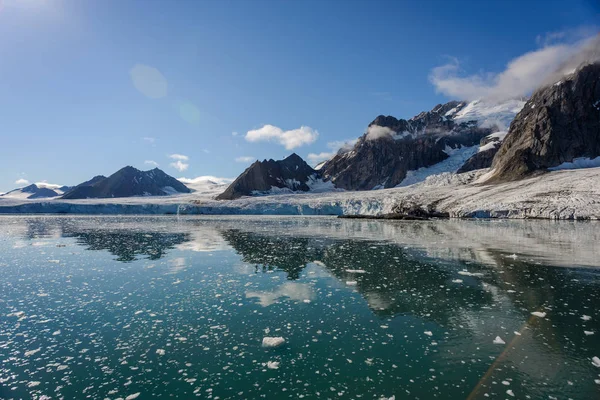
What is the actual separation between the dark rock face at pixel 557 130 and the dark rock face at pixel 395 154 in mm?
51967

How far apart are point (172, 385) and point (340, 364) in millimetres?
2907

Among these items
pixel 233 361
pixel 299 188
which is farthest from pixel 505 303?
pixel 299 188

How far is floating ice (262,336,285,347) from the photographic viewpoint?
7.02 meters

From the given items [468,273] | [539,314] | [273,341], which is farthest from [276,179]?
[273,341]

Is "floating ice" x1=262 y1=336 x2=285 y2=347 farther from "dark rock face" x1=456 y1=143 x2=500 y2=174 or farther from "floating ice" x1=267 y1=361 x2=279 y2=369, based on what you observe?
"dark rock face" x1=456 y1=143 x2=500 y2=174

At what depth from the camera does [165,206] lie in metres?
92.1

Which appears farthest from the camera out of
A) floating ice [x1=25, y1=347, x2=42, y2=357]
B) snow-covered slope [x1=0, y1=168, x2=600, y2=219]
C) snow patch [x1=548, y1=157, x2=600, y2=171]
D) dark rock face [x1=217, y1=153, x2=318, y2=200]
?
dark rock face [x1=217, y1=153, x2=318, y2=200]

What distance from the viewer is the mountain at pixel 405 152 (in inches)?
6239

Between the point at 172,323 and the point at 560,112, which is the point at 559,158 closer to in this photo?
the point at 560,112

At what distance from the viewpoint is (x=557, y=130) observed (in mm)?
95312

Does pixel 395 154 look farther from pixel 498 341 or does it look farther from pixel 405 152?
pixel 498 341

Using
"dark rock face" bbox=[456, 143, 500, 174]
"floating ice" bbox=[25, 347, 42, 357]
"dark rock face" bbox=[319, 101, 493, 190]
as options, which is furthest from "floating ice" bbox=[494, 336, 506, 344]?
"dark rock face" bbox=[319, 101, 493, 190]

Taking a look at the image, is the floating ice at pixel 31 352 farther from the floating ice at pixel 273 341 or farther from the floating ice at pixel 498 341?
the floating ice at pixel 498 341

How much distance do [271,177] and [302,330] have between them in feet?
478
